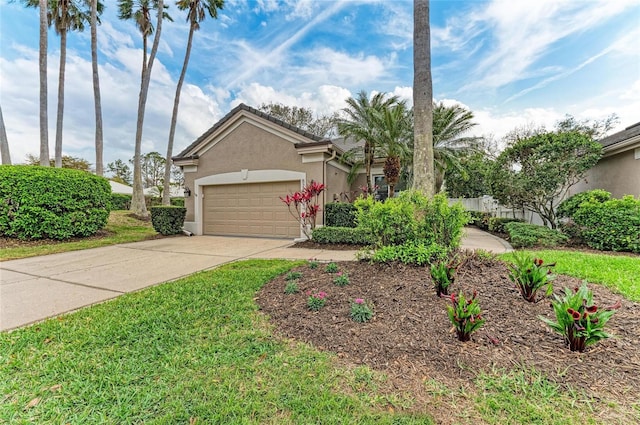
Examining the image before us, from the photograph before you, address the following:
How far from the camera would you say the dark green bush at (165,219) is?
11.0 meters

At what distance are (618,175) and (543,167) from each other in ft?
8.66

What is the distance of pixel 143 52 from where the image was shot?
1741 cm

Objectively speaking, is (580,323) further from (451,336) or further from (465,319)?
(451,336)

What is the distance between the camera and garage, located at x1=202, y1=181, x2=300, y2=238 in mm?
10297

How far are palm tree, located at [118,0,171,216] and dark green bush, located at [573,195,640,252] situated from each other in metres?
18.7

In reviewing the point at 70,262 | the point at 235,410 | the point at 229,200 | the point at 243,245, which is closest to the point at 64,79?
the point at 229,200

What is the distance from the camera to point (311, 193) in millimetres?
8250

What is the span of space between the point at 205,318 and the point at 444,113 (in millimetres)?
14044

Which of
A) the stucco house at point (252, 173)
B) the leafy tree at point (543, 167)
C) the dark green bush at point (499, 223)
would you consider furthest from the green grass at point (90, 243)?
the dark green bush at point (499, 223)

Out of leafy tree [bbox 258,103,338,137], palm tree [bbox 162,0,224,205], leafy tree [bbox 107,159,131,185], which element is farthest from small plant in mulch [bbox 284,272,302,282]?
leafy tree [bbox 107,159,131,185]

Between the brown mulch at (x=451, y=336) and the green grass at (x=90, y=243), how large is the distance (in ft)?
25.3

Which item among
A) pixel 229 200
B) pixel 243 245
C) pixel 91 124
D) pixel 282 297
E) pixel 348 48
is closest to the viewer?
pixel 282 297

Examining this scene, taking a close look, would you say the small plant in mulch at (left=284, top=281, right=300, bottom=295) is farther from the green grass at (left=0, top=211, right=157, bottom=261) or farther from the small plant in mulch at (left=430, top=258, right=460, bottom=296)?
the green grass at (left=0, top=211, right=157, bottom=261)

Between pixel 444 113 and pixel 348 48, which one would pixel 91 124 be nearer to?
pixel 348 48
